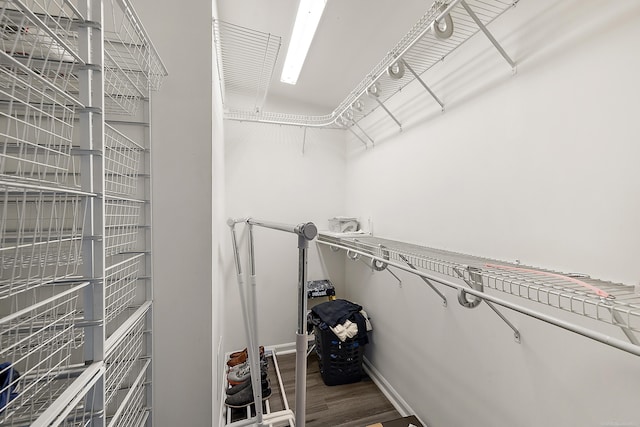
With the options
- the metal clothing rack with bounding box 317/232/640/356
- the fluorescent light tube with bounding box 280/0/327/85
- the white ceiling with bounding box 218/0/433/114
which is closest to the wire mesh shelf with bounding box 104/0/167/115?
the white ceiling with bounding box 218/0/433/114

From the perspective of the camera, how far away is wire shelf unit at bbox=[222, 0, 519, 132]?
1151mm

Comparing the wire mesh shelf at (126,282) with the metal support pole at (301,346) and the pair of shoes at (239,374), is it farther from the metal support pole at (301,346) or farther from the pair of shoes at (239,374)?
the pair of shoes at (239,374)

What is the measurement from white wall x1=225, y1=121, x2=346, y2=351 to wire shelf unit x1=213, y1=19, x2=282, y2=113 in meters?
0.33

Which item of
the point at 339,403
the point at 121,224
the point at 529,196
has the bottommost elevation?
the point at 339,403

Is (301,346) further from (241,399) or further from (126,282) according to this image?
(241,399)

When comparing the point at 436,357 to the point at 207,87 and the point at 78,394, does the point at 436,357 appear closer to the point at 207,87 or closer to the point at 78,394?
the point at 78,394

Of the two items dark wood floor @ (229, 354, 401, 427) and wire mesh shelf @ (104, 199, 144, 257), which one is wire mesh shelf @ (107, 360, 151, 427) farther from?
dark wood floor @ (229, 354, 401, 427)

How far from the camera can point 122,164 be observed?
103 cm

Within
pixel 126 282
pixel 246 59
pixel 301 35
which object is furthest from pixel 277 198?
pixel 126 282

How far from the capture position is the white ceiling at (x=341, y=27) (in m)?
1.48

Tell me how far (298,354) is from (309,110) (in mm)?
2591

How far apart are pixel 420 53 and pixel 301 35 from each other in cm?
79

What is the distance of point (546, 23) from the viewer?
1021 mm

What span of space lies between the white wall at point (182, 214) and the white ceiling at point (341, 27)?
1.86 feet
